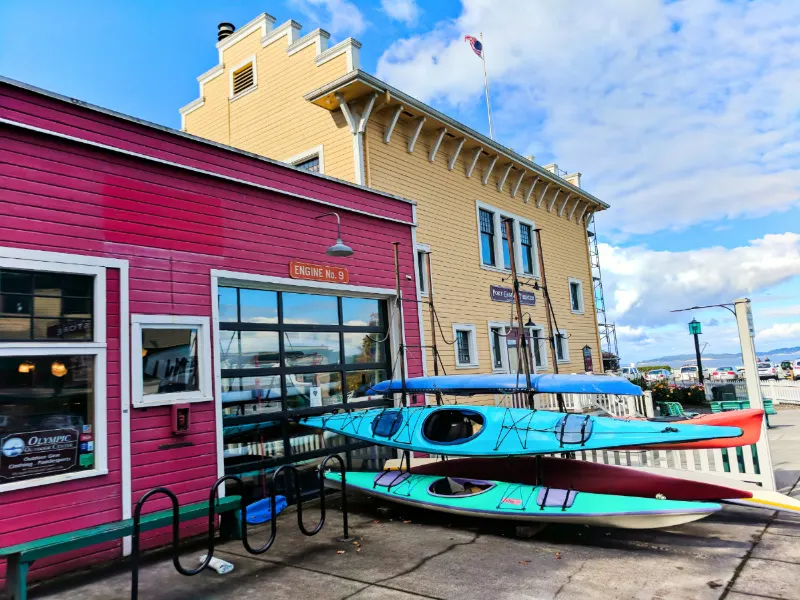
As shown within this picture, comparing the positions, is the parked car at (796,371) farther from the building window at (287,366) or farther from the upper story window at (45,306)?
the upper story window at (45,306)

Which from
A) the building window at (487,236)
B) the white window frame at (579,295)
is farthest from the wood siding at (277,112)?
the white window frame at (579,295)

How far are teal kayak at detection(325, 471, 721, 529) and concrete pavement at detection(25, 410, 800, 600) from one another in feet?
1.07

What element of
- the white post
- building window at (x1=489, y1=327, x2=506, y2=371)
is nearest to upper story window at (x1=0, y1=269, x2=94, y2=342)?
the white post

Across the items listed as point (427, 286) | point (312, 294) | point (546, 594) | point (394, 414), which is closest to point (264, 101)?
point (427, 286)

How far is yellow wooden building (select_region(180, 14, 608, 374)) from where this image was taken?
1407 centimetres

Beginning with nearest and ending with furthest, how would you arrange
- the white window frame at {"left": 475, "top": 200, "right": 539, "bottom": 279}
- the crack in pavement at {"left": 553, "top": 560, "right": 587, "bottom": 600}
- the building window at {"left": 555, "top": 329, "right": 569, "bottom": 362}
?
the crack in pavement at {"left": 553, "top": 560, "right": 587, "bottom": 600}, the white window frame at {"left": 475, "top": 200, "right": 539, "bottom": 279}, the building window at {"left": 555, "top": 329, "right": 569, "bottom": 362}

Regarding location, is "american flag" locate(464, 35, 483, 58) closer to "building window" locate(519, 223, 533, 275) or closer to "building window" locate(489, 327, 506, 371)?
"building window" locate(519, 223, 533, 275)

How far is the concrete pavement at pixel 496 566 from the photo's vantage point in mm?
5137

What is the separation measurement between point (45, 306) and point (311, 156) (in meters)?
9.61

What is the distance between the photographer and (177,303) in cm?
745

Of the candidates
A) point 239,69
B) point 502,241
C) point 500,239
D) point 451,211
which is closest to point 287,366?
point 451,211

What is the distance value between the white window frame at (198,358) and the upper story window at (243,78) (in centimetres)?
1159

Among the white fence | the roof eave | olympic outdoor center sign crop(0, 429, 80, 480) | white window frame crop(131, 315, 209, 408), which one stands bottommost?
the white fence

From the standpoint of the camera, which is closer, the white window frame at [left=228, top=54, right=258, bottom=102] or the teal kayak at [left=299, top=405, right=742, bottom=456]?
the teal kayak at [left=299, top=405, right=742, bottom=456]
